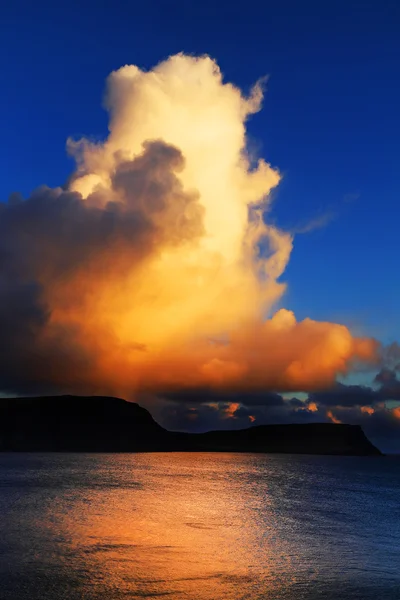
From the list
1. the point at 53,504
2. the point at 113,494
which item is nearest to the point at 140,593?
the point at 53,504

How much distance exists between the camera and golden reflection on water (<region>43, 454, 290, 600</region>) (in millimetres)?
33250

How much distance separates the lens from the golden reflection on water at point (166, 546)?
1309 inches

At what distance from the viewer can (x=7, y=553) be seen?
40.3 meters

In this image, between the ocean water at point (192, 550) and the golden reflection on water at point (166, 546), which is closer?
the ocean water at point (192, 550)

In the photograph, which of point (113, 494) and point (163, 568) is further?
point (113, 494)

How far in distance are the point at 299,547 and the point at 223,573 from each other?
14512mm

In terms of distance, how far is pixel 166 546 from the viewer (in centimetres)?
4666

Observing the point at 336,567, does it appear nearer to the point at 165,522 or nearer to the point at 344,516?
the point at 165,522

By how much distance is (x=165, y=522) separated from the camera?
2486 inches

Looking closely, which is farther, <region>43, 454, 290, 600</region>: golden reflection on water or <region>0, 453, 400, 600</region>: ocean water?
<region>43, 454, 290, 600</region>: golden reflection on water

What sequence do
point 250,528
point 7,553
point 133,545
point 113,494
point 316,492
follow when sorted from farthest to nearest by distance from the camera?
point 316,492
point 113,494
point 250,528
point 133,545
point 7,553

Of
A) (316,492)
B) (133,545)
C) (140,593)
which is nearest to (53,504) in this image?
(133,545)

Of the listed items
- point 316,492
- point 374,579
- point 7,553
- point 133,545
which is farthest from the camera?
point 316,492

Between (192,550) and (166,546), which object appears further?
(166,546)
